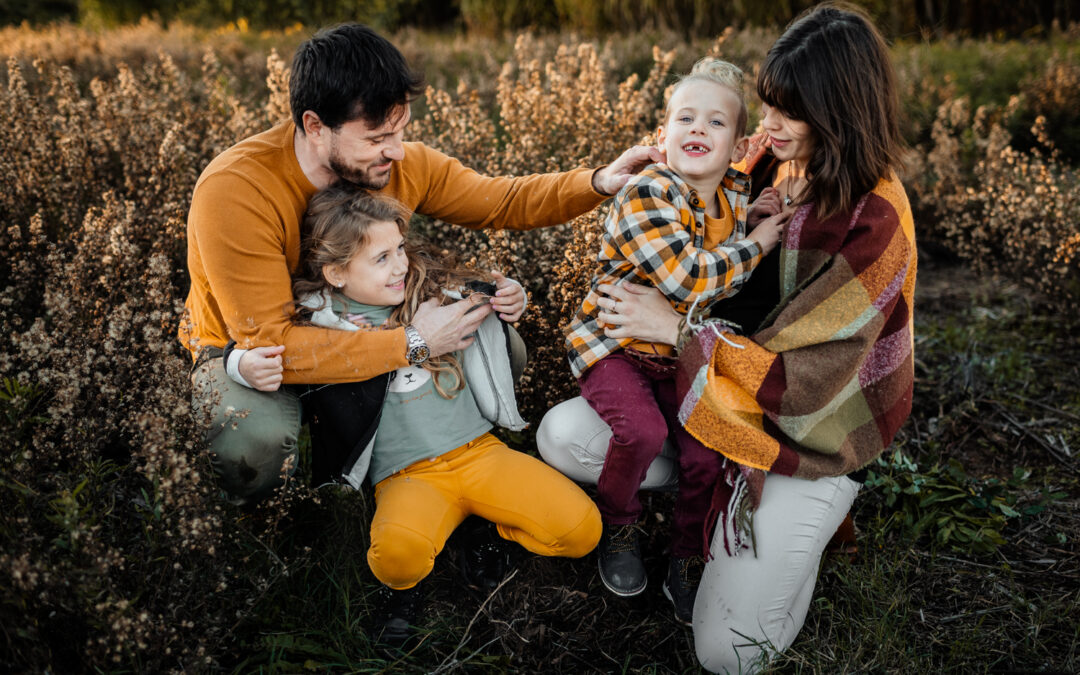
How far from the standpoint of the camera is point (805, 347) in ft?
7.57

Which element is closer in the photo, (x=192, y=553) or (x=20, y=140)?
(x=192, y=553)

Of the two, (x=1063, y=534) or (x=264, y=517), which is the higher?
(x=264, y=517)

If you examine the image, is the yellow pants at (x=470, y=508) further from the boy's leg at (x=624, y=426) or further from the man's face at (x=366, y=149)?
the man's face at (x=366, y=149)

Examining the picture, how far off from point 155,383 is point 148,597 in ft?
2.12

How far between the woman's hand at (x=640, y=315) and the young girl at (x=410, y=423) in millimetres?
355

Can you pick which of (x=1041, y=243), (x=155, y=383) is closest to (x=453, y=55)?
(x=1041, y=243)

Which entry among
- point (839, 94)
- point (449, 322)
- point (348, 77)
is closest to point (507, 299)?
point (449, 322)

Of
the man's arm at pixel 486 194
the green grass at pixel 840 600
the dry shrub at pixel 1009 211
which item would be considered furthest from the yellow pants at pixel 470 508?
the dry shrub at pixel 1009 211

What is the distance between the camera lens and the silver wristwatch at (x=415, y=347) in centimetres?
245

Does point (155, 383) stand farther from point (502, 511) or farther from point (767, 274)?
point (767, 274)

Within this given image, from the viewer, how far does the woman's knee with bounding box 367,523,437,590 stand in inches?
A: 90.7

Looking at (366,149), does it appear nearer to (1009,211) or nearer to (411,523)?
(411,523)

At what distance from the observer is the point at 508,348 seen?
272 centimetres

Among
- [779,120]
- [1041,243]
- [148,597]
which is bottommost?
[1041,243]
